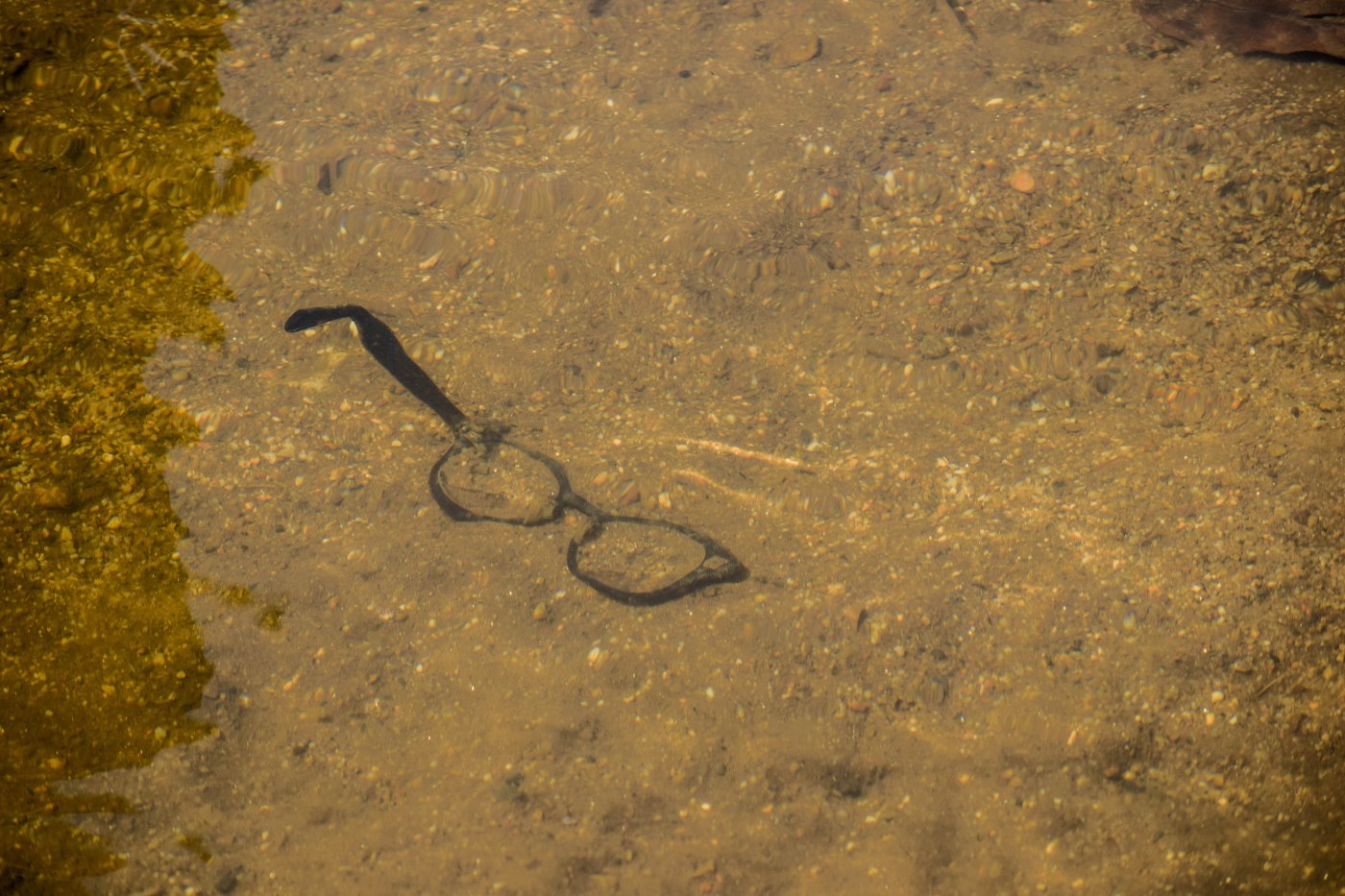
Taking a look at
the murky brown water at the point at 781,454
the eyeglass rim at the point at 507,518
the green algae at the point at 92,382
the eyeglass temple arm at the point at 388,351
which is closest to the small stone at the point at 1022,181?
the murky brown water at the point at 781,454

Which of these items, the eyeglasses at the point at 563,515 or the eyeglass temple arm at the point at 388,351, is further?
the eyeglass temple arm at the point at 388,351

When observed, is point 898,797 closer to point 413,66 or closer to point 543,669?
point 543,669

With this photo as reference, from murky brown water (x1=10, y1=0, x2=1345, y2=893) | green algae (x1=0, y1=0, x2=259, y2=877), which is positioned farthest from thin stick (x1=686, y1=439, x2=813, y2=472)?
green algae (x1=0, y1=0, x2=259, y2=877)

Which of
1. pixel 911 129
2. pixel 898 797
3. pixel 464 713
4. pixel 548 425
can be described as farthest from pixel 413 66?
pixel 898 797

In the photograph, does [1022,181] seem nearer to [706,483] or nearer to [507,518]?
[706,483]

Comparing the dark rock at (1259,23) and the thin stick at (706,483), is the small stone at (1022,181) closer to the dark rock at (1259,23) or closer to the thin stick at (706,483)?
the dark rock at (1259,23)

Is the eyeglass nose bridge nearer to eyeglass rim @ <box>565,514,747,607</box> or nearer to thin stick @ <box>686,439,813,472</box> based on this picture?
eyeglass rim @ <box>565,514,747,607</box>
